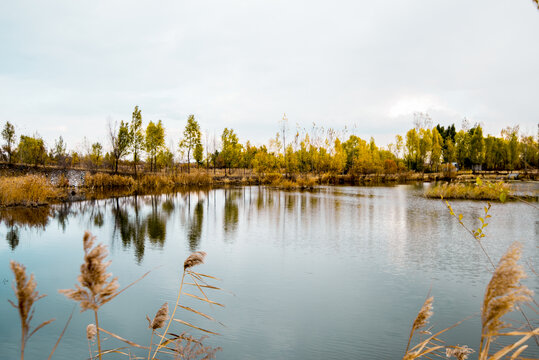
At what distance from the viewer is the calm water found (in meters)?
5.00

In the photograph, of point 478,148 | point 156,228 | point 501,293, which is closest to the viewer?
point 501,293

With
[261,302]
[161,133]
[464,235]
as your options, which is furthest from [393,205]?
[161,133]

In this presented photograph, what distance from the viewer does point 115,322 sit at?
215 inches

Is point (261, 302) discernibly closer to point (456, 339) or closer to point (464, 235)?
point (456, 339)

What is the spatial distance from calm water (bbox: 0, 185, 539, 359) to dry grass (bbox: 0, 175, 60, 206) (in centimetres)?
221

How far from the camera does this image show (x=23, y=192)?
17641 mm

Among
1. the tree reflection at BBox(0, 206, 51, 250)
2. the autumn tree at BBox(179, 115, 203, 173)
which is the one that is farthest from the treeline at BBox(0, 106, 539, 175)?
the tree reflection at BBox(0, 206, 51, 250)

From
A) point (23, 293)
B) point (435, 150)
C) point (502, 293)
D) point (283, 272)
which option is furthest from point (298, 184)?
point (23, 293)

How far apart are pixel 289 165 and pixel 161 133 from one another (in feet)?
54.9

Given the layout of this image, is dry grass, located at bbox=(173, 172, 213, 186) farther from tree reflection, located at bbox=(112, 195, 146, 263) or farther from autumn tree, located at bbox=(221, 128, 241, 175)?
tree reflection, located at bbox=(112, 195, 146, 263)

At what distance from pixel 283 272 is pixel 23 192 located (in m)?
16.5

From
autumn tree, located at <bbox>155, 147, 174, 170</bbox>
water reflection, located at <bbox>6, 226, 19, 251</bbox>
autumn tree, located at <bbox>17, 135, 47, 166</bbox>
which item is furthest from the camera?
autumn tree, located at <bbox>155, 147, 174, 170</bbox>

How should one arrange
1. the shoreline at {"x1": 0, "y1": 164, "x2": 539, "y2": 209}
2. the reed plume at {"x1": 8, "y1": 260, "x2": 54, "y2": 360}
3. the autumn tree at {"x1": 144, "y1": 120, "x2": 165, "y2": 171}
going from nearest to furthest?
the reed plume at {"x1": 8, "y1": 260, "x2": 54, "y2": 360}, the shoreline at {"x1": 0, "y1": 164, "x2": 539, "y2": 209}, the autumn tree at {"x1": 144, "y1": 120, "x2": 165, "y2": 171}

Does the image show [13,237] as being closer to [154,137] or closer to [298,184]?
[298,184]
